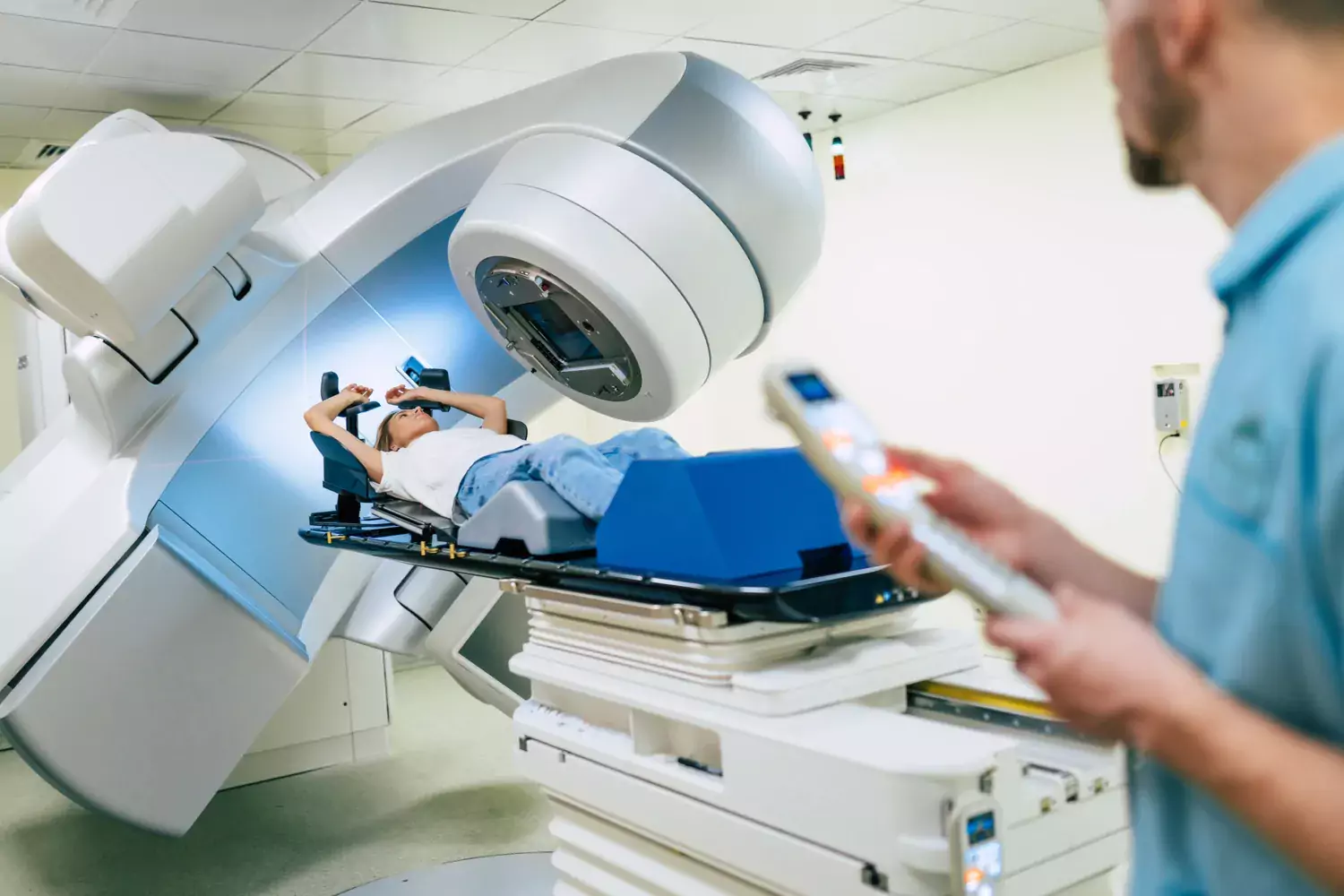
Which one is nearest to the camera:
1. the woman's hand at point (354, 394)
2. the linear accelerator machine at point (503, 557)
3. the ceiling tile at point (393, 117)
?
the linear accelerator machine at point (503, 557)

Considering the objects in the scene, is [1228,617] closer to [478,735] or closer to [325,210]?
[325,210]

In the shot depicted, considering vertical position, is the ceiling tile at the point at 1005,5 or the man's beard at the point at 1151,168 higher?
the ceiling tile at the point at 1005,5

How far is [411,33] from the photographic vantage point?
3012 mm

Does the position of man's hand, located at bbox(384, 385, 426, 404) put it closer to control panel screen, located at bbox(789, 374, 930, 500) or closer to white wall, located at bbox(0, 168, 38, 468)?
control panel screen, located at bbox(789, 374, 930, 500)

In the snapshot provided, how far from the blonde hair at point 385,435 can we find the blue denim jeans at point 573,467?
520mm

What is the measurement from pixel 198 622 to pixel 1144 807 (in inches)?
91.8

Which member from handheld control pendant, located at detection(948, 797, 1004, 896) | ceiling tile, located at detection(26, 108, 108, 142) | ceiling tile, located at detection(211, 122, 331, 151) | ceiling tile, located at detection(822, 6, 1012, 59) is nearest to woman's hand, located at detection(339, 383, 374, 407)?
ceiling tile, located at detection(211, 122, 331, 151)

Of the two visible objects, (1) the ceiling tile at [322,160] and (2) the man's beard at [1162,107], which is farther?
(1) the ceiling tile at [322,160]

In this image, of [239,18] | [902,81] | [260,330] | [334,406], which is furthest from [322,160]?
[902,81]

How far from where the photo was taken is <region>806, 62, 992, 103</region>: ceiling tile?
12.1 feet

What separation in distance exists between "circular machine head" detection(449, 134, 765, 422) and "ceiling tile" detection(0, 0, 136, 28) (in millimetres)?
1239

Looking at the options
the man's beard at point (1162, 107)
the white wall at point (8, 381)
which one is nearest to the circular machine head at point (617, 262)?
the man's beard at point (1162, 107)

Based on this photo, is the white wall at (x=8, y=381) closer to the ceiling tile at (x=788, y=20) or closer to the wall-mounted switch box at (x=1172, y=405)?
the ceiling tile at (x=788, y=20)

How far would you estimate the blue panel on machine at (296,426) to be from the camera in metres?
2.63
